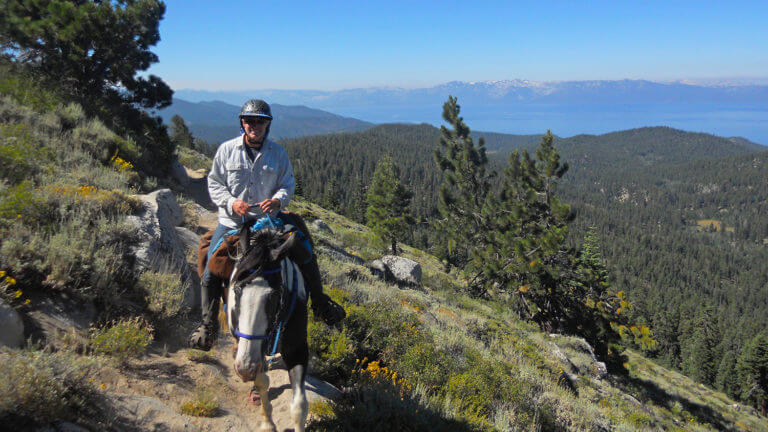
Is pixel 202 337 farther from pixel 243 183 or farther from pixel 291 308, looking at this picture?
pixel 243 183

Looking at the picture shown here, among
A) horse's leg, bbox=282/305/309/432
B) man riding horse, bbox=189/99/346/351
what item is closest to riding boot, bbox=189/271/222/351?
man riding horse, bbox=189/99/346/351

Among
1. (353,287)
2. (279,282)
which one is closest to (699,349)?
(353,287)

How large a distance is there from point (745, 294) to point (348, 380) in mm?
→ 171287

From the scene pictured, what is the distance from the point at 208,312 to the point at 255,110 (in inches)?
83.7

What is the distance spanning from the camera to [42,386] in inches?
87.0

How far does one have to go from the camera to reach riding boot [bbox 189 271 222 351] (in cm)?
345

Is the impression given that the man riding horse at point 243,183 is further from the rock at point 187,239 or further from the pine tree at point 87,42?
the pine tree at point 87,42

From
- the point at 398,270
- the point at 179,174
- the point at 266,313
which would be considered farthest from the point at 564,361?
the point at 179,174

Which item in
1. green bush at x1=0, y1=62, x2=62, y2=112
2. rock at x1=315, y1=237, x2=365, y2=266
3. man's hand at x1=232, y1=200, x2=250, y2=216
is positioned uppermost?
green bush at x1=0, y1=62, x2=62, y2=112

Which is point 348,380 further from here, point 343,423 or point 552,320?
point 552,320

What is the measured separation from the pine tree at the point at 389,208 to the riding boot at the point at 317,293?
26.7m

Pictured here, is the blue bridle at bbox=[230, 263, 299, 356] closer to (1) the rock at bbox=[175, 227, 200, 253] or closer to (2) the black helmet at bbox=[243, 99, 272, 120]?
(2) the black helmet at bbox=[243, 99, 272, 120]

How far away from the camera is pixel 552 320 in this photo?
64.1 feet

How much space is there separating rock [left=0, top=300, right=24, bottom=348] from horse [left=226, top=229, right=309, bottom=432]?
5.56ft
